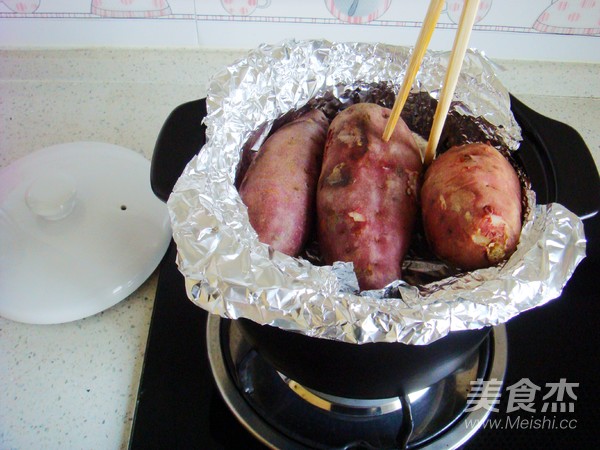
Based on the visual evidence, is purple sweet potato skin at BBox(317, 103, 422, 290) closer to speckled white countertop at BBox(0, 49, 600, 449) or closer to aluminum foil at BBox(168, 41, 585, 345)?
aluminum foil at BBox(168, 41, 585, 345)

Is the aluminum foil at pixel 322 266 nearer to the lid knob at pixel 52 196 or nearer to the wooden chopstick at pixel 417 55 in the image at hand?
the wooden chopstick at pixel 417 55

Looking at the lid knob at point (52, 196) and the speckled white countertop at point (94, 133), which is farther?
the lid knob at point (52, 196)

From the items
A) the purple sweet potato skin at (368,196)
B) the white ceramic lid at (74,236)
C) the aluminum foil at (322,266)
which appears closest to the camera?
the aluminum foil at (322,266)

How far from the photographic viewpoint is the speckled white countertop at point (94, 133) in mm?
673

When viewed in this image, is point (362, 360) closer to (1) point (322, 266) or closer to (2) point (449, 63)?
(1) point (322, 266)

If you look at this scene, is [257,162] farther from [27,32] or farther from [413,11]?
[27,32]

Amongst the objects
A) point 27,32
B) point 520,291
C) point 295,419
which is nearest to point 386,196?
point 520,291

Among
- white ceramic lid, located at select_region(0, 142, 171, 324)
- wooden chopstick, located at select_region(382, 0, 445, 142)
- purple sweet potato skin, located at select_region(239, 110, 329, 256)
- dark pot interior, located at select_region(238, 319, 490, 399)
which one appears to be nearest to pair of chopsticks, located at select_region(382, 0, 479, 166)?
wooden chopstick, located at select_region(382, 0, 445, 142)

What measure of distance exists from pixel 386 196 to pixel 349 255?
85 mm

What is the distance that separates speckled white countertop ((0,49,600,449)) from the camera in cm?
67

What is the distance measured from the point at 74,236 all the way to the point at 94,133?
26cm

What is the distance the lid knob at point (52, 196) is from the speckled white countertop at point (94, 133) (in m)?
0.16

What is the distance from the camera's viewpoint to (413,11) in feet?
3.14

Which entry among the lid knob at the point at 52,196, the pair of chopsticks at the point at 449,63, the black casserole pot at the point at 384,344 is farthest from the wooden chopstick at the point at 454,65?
the lid knob at the point at 52,196
